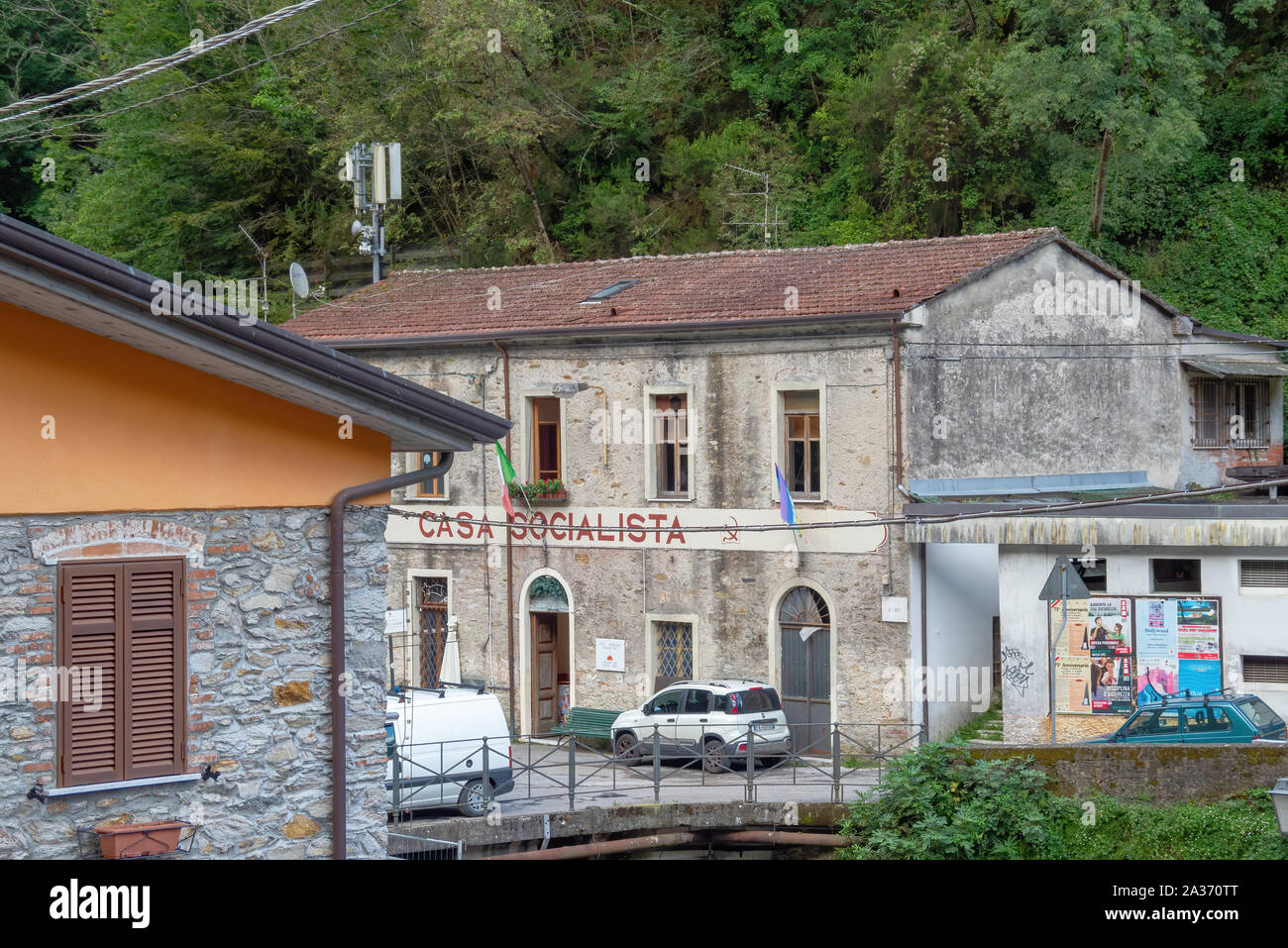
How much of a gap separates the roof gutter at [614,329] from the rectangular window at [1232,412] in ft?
27.3

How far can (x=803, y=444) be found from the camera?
76.8 ft

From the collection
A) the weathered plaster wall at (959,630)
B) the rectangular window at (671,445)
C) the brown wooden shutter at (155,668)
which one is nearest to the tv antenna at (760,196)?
the rectangular window at (671,445)

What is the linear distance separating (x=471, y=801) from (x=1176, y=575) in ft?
33.8

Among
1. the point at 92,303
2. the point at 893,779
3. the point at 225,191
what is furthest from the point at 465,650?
the point at 225,191

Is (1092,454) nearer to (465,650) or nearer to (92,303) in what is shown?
(465,650)

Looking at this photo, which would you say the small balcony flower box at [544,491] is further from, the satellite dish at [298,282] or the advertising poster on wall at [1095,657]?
the advertising poster on wall at [1095,657]

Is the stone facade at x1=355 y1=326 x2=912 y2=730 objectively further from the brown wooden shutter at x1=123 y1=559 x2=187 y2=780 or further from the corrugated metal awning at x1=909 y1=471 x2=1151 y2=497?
the brown wooden shutter at x1=123 y1=559 x2=187 y2=780

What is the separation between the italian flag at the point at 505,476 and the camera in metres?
22.9

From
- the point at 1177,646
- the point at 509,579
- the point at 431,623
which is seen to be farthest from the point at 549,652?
the point at 1177,646

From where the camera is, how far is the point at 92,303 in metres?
8.23

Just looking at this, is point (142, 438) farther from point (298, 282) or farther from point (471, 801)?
point (298, 282)

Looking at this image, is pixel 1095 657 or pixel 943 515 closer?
pixel 1095 657

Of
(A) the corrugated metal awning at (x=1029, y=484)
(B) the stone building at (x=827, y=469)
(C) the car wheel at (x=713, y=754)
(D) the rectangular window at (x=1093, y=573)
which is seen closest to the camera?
(D) the rectangular window at (x=1093, y=573)

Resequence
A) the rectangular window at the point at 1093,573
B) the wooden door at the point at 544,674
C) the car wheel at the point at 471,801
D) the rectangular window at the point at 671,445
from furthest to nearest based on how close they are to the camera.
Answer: the wooden door at the point at 544,674 < the rectangular window at the point at 671,445 < the rectangular window at the point at 1093,573 < the car wheel at the point at 471,801
